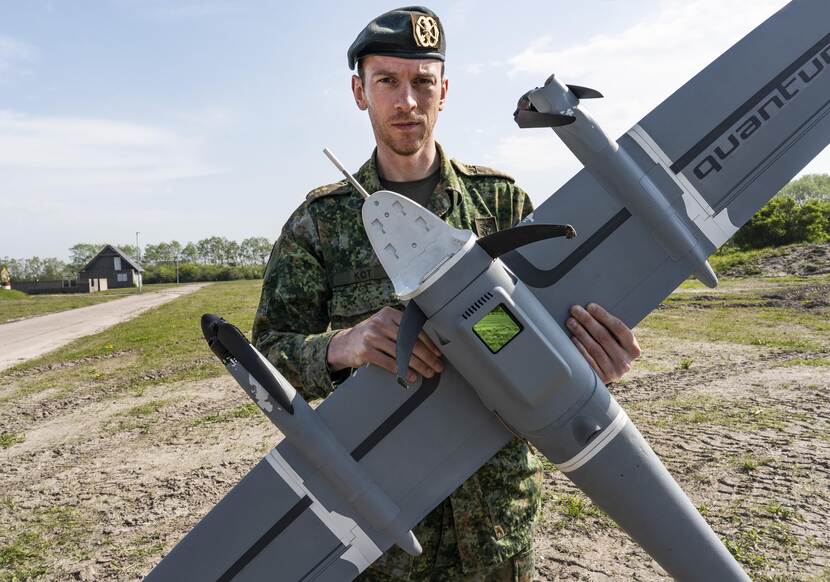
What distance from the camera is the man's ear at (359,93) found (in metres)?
3.00

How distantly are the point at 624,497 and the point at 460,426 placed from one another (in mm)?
780

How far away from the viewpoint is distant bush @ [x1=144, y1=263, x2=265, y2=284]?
10119 cm

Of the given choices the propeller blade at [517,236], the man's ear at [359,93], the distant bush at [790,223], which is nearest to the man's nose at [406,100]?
the man's ear at [359,93]

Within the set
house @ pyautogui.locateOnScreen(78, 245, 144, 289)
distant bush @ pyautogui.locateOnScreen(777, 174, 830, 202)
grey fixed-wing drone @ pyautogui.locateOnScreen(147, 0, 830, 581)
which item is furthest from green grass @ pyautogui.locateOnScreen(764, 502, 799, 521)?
distant bush @ pyautogui.locateOnScreen(777, 174, 830, 202)

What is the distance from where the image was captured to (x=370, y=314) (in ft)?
9.69

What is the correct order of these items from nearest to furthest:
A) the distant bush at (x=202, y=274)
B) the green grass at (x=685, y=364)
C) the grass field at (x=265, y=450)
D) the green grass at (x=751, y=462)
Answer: the grass field at (x=265, y=450) → the green grass at (x=751, y=462) → the green grass at (x=685, y=364) → the distant bush at (x=202, y=274)

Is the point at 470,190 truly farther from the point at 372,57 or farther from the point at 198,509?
the point at 198,509

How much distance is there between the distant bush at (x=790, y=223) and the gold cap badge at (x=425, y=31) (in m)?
41.6

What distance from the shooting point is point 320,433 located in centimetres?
244

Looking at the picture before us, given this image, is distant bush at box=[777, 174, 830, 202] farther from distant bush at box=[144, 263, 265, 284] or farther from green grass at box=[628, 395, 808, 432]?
green grass at box=[628, 395, 808, 432]

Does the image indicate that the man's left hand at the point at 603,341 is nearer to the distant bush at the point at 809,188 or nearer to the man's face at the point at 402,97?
the man's face at the point at 402,97

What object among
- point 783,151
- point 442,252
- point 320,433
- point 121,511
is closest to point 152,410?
point 121,511

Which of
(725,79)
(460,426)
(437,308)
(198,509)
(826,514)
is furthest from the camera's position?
(198,509)

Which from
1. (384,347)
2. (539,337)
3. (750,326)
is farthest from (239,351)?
(750,326)
